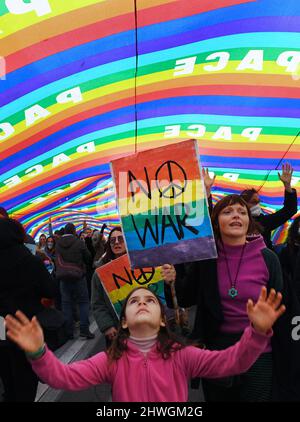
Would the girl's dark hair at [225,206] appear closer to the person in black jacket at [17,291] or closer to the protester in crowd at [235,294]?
the protester in crowd at [235,294]

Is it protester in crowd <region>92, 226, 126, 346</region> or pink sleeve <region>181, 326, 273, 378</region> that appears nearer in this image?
pink sleeve <region>181, 326, 273, 378</region>

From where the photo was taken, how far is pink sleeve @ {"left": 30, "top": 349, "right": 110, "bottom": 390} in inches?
81.4

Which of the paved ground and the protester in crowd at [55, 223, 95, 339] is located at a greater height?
the protester in crowd at [55, 223, 95, 339]

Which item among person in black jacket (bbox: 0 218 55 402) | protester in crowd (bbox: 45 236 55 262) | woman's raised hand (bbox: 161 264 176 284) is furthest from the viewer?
protester in crowd (bbox: 45 236 55 262)

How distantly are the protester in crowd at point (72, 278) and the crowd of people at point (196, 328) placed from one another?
9.99 feet

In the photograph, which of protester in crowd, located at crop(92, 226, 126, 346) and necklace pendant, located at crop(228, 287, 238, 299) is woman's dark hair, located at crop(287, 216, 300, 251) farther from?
necklace pendant, located at crop(228, 287, 238, 299)

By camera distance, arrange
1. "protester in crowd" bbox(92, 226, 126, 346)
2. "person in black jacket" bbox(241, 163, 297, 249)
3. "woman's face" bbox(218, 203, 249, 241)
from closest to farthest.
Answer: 1. "woman's face" bbox(218, 203, 249, 241)
2. "person in black jacket" bbox(241, 163, 297, 249)
3. "protester in crowd" bbox(92, 226, 126, 346)

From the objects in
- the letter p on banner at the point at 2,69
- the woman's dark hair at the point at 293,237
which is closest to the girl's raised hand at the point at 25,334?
the woman's dark hair at the point at 293,237

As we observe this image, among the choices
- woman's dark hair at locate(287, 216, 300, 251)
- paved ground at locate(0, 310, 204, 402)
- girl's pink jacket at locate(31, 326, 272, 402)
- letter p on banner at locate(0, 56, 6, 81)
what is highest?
letter p on banner at locate(0, 56, 6, 81)

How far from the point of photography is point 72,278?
7316 mm

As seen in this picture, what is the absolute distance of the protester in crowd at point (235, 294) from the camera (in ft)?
8.95

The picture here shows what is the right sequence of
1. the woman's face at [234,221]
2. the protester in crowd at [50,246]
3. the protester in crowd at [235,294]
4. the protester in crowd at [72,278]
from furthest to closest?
the protester in crowd at [50,246] → the protester in crowd at [72,278] → the woman's face at [234,221] → the protester in crowd at [235,294]

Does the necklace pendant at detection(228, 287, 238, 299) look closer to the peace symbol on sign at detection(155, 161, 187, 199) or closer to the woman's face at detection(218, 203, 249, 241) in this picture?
the woman's face at detection(218, 203, 249, 241)

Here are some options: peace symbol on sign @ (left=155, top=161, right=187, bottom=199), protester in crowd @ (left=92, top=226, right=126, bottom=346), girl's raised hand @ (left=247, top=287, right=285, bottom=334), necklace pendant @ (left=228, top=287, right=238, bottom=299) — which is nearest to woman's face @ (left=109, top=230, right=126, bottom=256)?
protester in crowd @ (left=92, top=226, right=126, bottom=346)
